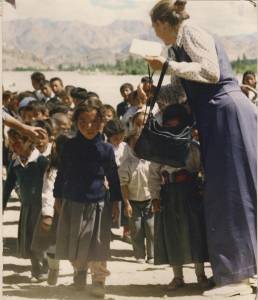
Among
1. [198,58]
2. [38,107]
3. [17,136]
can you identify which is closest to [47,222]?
[17,136]

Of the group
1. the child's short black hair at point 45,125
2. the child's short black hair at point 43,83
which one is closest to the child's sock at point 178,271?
the child's short black hair at point 45,125

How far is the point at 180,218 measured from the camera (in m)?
5.38

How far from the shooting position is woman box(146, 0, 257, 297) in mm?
5074

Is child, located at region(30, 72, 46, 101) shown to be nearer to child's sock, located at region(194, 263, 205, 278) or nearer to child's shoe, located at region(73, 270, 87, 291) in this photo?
child's shoe, located at region(73, 270, 87, 291)

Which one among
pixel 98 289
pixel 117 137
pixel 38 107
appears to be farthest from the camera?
pixel 38 107

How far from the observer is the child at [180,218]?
5348 mm

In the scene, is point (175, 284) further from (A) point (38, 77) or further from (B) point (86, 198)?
(A) point (38, 77)

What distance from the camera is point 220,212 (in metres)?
5.12

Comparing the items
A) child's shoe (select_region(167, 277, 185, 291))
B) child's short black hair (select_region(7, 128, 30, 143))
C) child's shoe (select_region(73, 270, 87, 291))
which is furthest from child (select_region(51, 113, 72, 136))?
child's shoe (select_region(167, 277, 185, 291))

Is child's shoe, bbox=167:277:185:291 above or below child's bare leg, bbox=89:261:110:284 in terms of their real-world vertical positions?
below

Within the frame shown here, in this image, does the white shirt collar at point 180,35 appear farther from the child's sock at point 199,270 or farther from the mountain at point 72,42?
the child's sock at point 199,270

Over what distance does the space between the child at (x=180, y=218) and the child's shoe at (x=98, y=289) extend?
0.41m

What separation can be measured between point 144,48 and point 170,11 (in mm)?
361

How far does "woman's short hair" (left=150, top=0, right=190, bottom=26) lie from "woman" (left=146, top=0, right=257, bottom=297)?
13cm
